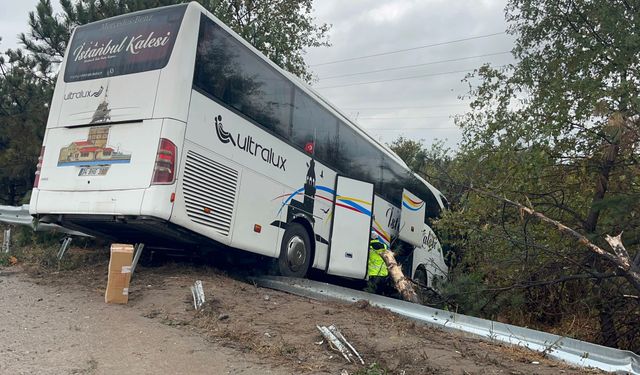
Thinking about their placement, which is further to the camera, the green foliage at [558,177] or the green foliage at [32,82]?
the green foliage at [32,82]

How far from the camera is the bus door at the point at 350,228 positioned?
10758 millimetres

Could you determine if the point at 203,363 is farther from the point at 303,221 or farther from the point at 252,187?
the point at 303,221

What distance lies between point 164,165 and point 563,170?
20.6 feet

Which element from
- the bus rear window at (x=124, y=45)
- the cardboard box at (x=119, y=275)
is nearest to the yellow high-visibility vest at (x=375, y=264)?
the cardboard box at (x=119, y=275)

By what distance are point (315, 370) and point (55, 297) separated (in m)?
3.88

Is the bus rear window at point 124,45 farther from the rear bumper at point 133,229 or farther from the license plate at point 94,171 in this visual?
the rear bumper at point 133,229

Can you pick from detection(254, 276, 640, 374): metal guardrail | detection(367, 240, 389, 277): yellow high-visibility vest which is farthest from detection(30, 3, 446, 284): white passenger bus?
detection(367, 240, 389, 277): yellow high-visibility vest

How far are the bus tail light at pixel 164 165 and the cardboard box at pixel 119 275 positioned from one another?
0.87m

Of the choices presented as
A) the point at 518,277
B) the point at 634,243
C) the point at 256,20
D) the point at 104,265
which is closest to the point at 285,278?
the point at 104,265

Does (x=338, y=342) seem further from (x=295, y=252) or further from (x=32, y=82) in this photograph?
(x=32, y=82)

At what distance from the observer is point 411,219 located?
A: 45.9 feet

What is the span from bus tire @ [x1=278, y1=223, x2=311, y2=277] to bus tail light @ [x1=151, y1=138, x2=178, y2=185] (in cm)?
268

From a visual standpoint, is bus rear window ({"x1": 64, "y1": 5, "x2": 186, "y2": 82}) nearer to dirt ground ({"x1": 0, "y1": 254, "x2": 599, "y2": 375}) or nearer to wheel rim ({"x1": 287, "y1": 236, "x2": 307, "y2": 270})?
dirt ground ({"x1": 0, "y1": 254, "x2": 599, "y2": 375})

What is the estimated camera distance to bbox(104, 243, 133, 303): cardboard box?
6691mm
